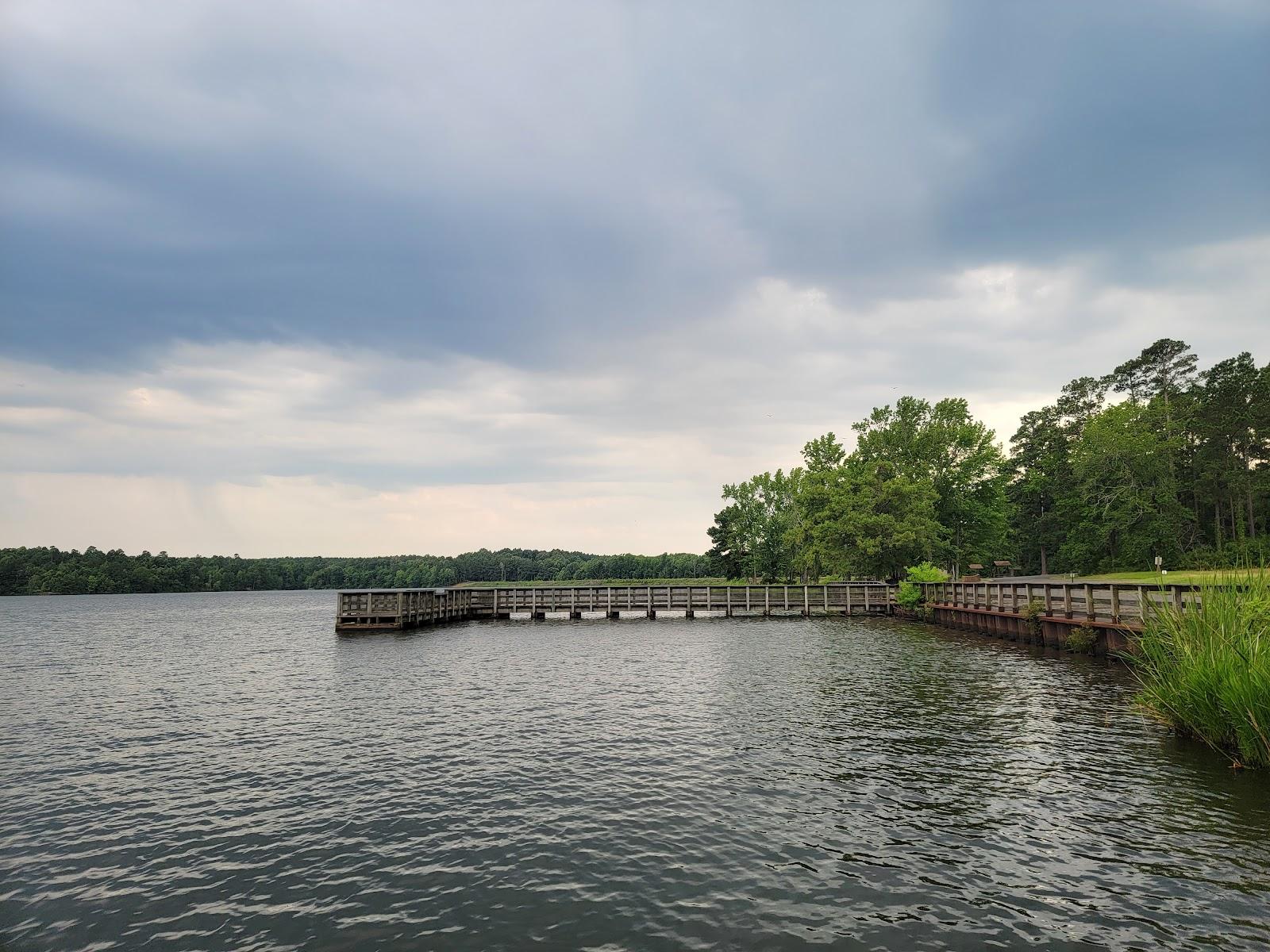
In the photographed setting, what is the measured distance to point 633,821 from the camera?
11453 millimetres

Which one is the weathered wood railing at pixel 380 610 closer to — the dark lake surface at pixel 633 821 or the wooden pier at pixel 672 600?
the wooden pier at pixel 672 600

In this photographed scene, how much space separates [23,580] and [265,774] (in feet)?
734

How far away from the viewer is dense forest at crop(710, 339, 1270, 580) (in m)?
63.4

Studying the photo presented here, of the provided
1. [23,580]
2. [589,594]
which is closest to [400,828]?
[589,594]

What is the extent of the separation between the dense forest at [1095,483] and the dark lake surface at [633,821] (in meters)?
41.3

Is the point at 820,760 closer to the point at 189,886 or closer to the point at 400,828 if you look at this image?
the point at 400,828

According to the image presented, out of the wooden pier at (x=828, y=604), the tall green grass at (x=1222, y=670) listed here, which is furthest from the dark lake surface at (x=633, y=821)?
the wooden pier at (x=828, y=604)

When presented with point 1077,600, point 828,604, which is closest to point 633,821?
point 1077,600

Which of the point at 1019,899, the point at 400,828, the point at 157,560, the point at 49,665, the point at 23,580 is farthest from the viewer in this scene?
the point at 157,560

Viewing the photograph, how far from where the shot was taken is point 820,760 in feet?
48.0

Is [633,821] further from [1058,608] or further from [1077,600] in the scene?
[1058,608]

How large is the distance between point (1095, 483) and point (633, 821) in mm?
74964

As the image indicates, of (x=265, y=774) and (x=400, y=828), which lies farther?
(x=265, y=774)

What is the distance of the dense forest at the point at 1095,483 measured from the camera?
208 ft
